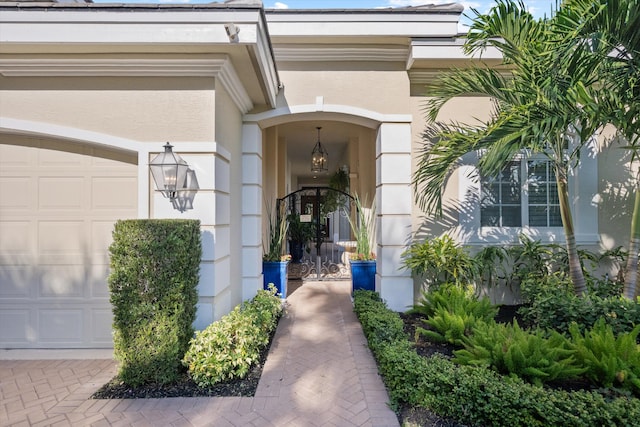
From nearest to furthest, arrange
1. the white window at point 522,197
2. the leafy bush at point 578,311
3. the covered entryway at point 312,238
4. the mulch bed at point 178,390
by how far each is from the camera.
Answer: the mulch bed at point 178,390 → the leafy bush at point 578,311 → the white window at point 522,197 → the covered entryway at point 312,238

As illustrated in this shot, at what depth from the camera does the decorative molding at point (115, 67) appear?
11.5 ft

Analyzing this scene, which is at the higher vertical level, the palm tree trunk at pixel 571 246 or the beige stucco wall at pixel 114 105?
the beige stucco wall at pixel 114 105

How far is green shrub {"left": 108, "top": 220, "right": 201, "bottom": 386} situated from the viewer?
9.88 ft

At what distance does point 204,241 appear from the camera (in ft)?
11.6

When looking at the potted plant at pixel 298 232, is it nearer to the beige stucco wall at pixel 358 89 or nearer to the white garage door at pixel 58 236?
the beige stucco wall at pixel 358 89

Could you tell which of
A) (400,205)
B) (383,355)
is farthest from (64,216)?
(400,205)

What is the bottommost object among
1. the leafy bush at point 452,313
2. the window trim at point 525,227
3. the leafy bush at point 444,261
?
the leafy bush at point 452,313

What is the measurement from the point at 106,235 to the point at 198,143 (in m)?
1.63

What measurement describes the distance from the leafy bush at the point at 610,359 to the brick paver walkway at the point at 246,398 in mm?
1774

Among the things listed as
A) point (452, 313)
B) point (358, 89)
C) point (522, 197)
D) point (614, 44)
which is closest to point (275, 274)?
point (452, 313)

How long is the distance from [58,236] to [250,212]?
95.7 inches

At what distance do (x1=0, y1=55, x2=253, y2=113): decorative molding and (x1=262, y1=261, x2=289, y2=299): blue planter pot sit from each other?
3414mm

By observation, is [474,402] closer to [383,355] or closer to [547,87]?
[383,355]

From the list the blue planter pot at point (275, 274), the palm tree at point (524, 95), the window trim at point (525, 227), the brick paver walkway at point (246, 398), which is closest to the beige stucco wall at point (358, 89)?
the palm tree at point (524, 95)
